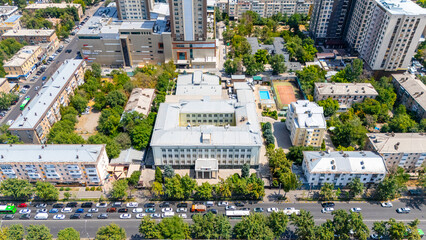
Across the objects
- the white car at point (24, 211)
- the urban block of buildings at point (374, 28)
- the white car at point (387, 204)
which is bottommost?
the white car at point (24, 211)

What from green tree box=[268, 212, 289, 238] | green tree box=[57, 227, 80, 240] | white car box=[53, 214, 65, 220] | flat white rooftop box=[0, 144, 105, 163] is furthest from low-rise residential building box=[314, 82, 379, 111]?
white car box=[53, 214, 65, 220]

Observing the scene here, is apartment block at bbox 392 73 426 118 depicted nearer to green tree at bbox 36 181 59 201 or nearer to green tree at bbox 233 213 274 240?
green tree at bbox 233 213 274 240

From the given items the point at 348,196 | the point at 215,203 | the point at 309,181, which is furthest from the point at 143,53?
the point at 348,196

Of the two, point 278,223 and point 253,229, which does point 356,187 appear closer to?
point 278,223

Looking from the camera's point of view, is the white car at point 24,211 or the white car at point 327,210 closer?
the white car at point 327,210

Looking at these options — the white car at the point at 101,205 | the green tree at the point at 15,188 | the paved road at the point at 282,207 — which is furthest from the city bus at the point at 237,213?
the green tree at the point at 15,188

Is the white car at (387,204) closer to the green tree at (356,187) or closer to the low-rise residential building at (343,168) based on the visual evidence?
the low-rise residential building at (343,168)
